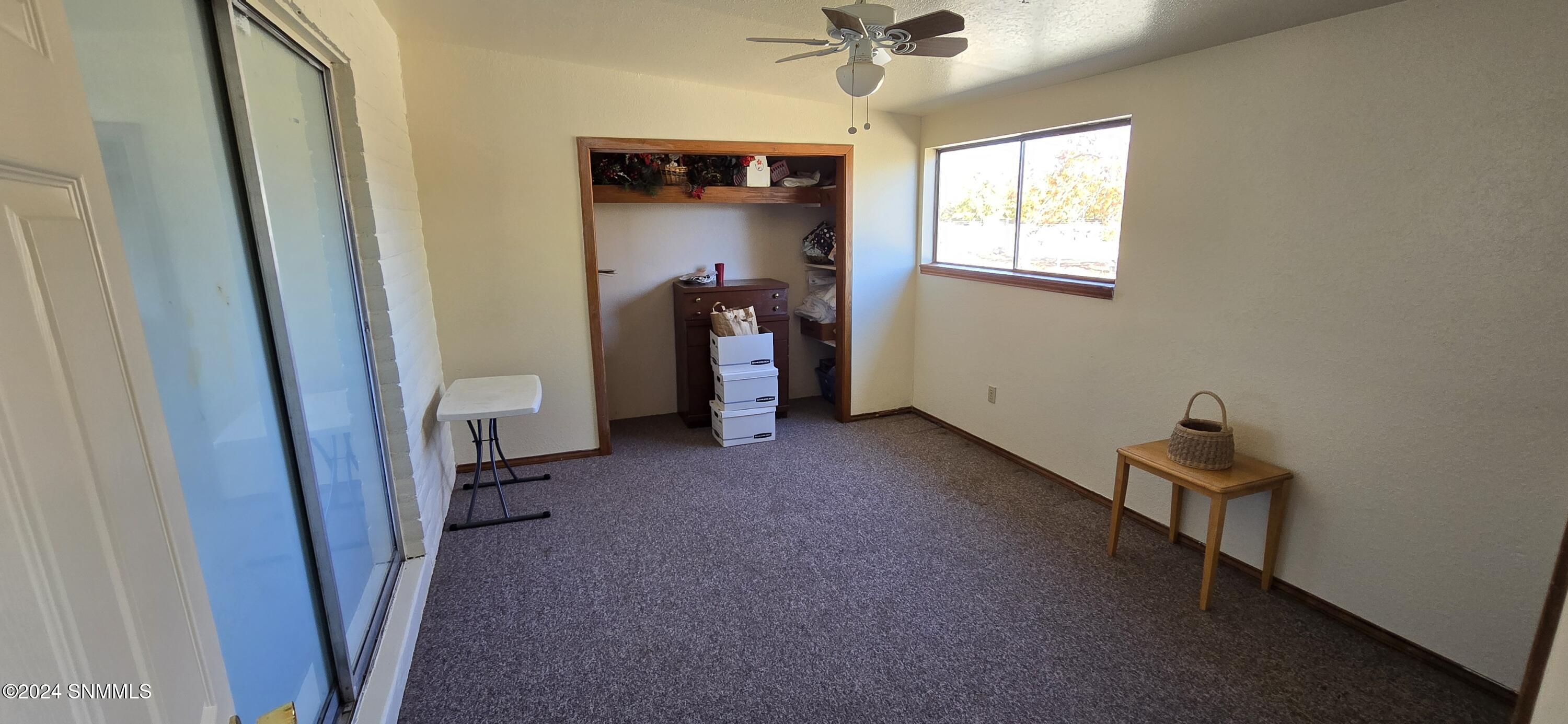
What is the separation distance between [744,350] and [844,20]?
2.42 m

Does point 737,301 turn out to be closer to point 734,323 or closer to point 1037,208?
point 734,323

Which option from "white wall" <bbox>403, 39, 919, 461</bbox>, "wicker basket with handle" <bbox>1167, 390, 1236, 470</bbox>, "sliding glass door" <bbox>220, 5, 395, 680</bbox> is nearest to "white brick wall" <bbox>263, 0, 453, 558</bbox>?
"sliding glass door" <bbox>220, 5, 395, 680</bbox>

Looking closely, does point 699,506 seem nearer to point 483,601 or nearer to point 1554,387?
point 483,601

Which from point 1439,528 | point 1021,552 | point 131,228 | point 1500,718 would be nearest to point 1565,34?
point 1439,528

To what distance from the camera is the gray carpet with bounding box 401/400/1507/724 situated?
6.51 ft

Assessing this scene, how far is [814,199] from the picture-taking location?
450 cm

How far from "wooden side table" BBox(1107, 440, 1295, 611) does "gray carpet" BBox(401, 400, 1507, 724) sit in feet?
0.52

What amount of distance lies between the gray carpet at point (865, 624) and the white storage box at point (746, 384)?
2.47 feet

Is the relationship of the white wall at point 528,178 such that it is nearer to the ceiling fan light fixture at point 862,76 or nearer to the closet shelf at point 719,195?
the closet shelf at point 719,195

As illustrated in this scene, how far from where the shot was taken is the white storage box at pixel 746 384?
162 inches

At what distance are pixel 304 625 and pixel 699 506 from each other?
190 centimetres

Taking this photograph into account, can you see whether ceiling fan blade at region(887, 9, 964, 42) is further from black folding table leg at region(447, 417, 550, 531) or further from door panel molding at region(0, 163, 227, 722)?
black folding table leg at region(447, 417, 550, 531)

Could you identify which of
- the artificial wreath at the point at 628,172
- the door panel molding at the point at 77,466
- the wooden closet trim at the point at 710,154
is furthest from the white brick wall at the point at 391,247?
the door panel molding at the point at 77,466

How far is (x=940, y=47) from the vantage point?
2.32m
